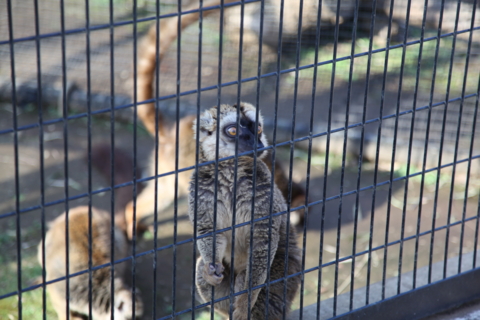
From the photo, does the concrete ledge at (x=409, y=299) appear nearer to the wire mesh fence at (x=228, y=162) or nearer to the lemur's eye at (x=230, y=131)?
the wire mesh fence at (x=228, y=162)

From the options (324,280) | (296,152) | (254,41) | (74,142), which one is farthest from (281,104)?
(324,280)

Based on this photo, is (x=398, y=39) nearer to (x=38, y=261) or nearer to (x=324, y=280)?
(x=324, y=280)

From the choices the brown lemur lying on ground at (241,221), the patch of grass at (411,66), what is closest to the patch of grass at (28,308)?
the brown lemur lying on ground at (241,221)

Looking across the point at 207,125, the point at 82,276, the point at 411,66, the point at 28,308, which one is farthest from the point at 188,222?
the point at 411,66

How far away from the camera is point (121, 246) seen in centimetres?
474

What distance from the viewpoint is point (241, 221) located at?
142 inches

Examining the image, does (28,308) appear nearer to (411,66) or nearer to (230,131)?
(230,131)

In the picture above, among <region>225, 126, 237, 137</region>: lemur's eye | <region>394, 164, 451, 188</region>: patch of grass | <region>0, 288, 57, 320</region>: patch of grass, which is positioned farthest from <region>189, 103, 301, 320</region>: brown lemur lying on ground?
<region>394, 164, 451, 188</region>: patch of grass

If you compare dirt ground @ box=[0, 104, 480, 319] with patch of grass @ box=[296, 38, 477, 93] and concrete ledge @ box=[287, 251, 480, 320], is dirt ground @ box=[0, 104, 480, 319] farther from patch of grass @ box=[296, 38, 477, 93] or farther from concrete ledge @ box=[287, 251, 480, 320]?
patch of grass @ box=[296, 38, 477, 93]

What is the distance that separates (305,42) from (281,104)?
146 centimetres

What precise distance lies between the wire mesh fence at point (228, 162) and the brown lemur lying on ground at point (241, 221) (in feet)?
0.05

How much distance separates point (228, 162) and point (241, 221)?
1.19 ft

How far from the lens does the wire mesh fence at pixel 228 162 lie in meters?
2.69

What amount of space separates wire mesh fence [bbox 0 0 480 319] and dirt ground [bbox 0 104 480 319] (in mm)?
21
